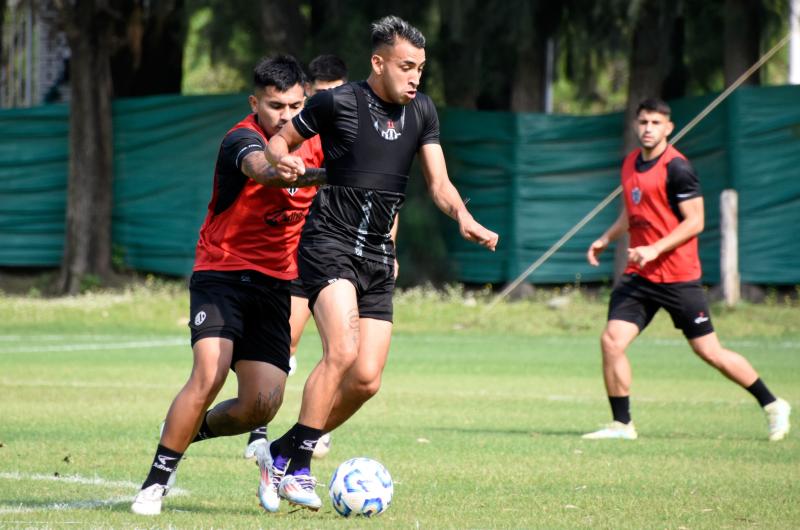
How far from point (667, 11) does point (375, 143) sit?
46.7ft

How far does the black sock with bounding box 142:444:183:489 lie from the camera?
6324 millimetres

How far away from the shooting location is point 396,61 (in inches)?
271

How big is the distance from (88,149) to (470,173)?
637 cm

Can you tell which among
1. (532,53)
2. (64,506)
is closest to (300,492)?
(64,506)

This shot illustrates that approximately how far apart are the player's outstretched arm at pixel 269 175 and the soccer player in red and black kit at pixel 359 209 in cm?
33

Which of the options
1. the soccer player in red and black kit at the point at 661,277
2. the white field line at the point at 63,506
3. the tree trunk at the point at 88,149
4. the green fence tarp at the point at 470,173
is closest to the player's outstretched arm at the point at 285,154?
the white field line at the point at 63,506

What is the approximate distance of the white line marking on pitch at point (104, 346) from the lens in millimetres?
16172

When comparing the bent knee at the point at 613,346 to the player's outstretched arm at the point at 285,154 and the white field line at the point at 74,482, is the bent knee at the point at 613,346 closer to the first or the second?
the white field line at the point at 74,482

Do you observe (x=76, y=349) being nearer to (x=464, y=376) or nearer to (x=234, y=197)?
(x=464, y=376)

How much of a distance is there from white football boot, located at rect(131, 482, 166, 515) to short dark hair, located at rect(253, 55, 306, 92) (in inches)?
82.0

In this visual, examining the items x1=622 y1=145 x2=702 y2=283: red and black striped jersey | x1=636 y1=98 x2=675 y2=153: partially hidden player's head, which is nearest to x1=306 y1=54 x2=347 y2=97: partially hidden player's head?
x1=636 y1=98 x2=675 y2=153: partially hidden player's head

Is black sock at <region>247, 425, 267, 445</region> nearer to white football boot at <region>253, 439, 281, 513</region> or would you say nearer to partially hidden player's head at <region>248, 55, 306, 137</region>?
white football boot at <region>253, 439, 281, 513</region>

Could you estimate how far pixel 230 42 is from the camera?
2266cm

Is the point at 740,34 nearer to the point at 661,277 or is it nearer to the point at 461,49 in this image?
the point at 461,49
